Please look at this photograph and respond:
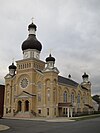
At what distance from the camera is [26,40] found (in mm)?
60344

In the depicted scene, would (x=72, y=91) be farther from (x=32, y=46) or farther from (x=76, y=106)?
(x=32, y=46)

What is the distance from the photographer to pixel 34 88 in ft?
188

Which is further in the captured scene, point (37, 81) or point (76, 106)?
point (76, 106)

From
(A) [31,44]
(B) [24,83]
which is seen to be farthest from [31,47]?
(B) [24,83]

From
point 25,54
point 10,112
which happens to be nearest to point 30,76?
point 25,54

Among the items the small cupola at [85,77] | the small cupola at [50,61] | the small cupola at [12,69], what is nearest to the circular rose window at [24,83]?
the small cupola at [12,69]

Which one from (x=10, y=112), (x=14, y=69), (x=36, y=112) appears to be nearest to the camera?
(x=36, y=112)

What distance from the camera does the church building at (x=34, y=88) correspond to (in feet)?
179

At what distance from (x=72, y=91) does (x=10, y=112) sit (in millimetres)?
19364

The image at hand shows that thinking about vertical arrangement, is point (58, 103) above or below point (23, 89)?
below

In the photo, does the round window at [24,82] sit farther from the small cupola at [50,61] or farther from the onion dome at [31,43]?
the onion dome at [31,43]

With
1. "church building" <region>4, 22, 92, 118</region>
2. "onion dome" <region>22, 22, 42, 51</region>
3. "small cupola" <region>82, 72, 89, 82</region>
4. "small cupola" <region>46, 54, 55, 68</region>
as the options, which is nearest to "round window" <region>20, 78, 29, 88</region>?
"church building" <region>4, 22, 92, 118</region>

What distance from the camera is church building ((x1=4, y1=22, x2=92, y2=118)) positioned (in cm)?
5466

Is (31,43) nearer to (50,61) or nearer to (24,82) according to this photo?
(50,61)
